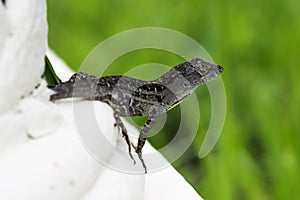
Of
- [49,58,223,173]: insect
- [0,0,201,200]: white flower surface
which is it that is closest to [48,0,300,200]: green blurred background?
[49,58,223,173]: insect

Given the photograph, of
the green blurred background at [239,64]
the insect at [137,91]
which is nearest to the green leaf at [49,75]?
the insect at [137,91]

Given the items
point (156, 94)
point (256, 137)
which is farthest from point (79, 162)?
point (256, 137)

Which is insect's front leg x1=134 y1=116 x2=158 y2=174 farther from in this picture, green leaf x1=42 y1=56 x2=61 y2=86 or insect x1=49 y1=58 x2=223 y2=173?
green leaf x1=42 y1=56 x2=61 y2=86

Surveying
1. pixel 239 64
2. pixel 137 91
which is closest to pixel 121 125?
pixel 137 91

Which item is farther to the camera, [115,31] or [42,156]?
[115,31]

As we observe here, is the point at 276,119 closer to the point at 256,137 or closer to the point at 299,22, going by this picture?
the point at 256,137

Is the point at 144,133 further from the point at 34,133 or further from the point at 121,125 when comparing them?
the point at 34,133
